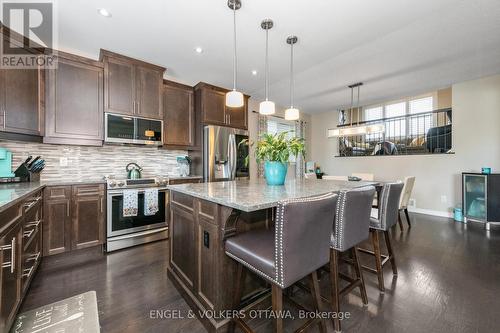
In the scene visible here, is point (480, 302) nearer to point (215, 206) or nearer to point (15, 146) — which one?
point (215, 206)

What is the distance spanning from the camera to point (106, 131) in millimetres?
2773

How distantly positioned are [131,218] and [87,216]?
0.48 metres

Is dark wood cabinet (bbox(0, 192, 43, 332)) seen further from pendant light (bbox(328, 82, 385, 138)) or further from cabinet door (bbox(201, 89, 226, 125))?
pendant light (bbox(328, 82, 385, 138))

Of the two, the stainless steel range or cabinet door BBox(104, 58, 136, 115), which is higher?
cabinet door BBox(104, 58, 136, 115)

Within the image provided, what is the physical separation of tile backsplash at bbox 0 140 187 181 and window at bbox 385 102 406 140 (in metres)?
5.27

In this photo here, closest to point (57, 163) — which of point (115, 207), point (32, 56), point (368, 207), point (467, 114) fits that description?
point (115, 207)

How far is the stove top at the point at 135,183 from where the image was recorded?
2619 millimetres

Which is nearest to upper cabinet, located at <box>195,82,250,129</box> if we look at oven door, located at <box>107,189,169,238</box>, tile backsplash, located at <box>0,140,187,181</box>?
tile backsplash, located at <box>0,140,187,181</box>

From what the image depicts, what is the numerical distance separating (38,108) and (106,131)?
0.68 m

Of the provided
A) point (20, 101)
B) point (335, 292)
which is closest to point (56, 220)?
point (20, 101)

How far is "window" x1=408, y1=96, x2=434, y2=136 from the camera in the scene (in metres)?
4.69

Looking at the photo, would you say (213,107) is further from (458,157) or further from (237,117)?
(458,157)

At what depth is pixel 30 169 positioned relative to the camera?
245cm

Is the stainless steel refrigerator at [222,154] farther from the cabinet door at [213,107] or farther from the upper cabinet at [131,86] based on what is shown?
the upper cabinet at [131,86]
